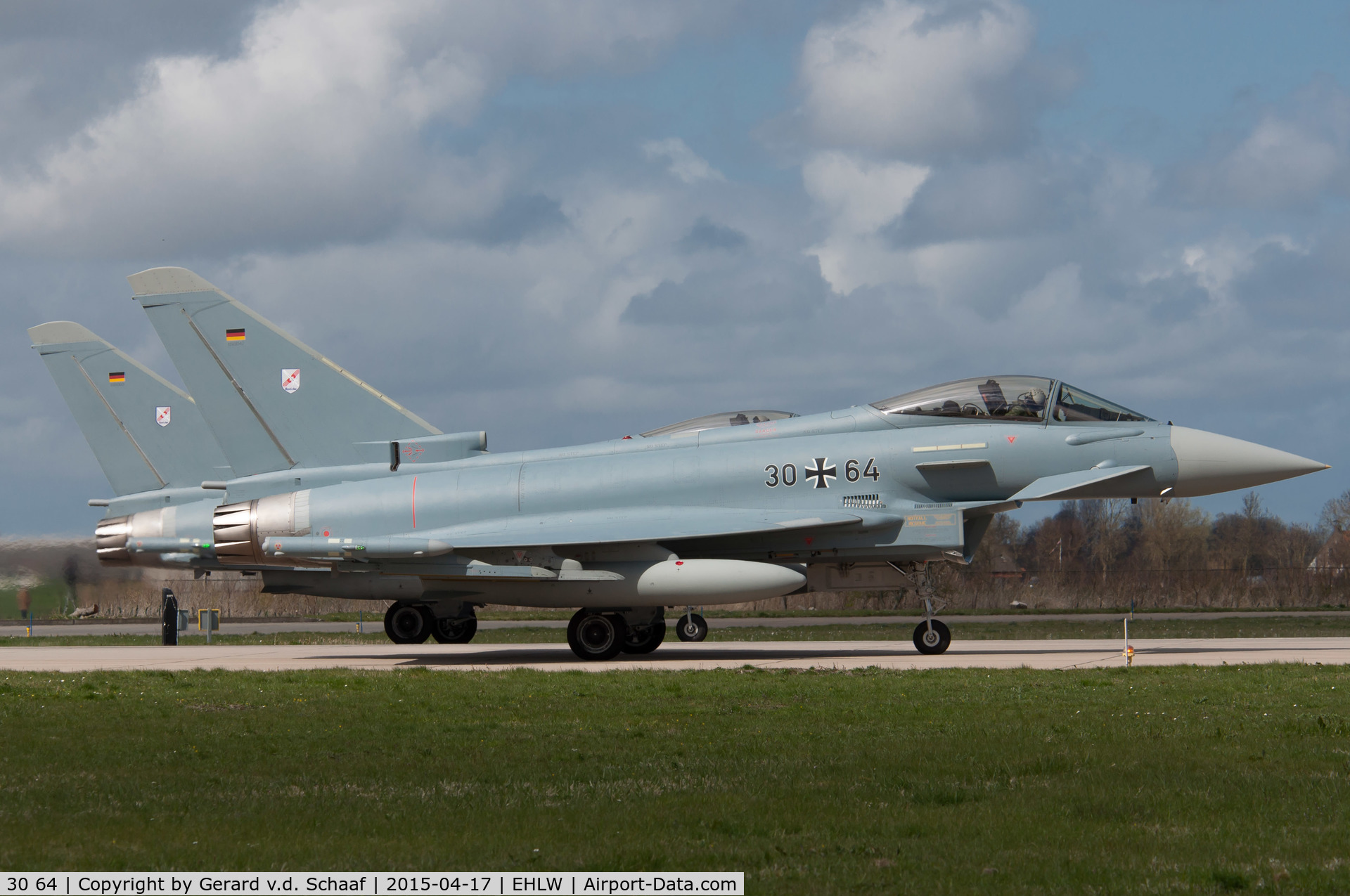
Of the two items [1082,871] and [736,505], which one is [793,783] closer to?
[1082,871]

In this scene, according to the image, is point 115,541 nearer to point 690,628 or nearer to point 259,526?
point 259,526

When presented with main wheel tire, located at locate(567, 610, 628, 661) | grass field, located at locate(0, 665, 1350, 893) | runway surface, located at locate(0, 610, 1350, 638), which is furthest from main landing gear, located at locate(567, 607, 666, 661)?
runway surface, located at locate(0, 610, 1350, 638)

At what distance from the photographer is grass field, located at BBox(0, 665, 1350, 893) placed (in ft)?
19.3

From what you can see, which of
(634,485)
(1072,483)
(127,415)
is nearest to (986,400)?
(1072,483)

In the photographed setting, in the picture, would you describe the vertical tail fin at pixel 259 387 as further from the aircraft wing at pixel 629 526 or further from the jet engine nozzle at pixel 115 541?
the jet engine nozzle at pixel 115 541

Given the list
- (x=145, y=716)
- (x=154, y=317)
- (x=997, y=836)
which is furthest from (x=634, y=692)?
(x=154, y=317)

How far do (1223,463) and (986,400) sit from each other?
3.70m

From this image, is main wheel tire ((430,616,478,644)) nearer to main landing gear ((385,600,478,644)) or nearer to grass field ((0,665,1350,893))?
main landing gear ((385,600,478,644))

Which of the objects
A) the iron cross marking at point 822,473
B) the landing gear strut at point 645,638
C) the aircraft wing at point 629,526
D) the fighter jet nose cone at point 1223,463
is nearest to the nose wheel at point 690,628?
the landing gear strut at point 645,638

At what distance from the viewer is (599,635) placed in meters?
19.7

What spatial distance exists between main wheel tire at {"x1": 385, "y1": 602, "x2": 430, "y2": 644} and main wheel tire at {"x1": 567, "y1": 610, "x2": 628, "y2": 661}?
5.98 m

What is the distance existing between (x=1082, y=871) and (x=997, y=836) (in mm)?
727

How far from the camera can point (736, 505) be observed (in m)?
19.0

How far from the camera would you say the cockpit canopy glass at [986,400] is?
61.6ft
